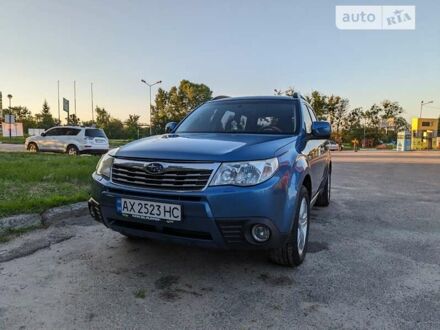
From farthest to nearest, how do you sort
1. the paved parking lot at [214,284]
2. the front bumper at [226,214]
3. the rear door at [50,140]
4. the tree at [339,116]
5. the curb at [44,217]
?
the tree at [339,116]
the rear door at [50,140]
the curb at [44,217]
the front bumper at [226,214]
the paved parking lot at [214,284]

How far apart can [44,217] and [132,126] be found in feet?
263

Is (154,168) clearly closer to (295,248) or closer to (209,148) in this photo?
(209,148)

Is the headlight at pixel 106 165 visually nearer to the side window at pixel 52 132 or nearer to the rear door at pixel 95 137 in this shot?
the rear door at pixel 95 137

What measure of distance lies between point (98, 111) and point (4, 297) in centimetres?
8880

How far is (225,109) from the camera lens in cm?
445

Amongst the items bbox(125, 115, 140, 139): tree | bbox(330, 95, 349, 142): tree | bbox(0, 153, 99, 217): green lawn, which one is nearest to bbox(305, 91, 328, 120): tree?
bbox(330, 95, 349, 142): tree

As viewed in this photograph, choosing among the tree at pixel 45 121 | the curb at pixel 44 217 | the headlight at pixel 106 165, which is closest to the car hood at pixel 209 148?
the headlight at pixel 106 165

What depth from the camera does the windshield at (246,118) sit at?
3.96 meters

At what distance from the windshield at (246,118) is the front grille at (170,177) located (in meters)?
1.26

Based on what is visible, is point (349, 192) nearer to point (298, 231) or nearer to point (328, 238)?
point (328, 238)

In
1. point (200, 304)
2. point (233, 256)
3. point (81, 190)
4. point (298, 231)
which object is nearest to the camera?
point (200, 304)

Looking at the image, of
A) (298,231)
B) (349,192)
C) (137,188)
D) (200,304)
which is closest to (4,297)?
(137,188)

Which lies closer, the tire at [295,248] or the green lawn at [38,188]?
the tire at [295,248]

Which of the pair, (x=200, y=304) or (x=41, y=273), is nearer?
(x=200, y=304)
